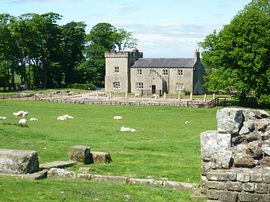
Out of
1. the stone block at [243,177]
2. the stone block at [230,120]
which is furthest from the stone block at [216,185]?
the stone block at [230,120]

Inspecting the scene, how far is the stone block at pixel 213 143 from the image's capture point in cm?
1105

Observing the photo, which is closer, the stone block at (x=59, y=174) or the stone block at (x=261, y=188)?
the stone block at (x=261, y=188)

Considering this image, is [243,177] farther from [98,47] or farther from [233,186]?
[98,47]

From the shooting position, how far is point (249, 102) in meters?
69.8

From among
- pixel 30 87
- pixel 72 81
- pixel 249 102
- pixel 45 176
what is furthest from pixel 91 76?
pixel 45 176

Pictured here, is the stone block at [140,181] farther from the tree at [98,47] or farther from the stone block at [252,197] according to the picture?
the tree at [98,47]

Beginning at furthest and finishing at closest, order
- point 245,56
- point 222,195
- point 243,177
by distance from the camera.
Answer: point 245,56 < point 222,195 < point 243,177

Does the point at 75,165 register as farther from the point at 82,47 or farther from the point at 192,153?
the point at 82,47

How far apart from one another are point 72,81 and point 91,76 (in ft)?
18.9

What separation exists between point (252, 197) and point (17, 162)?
25.9 ft

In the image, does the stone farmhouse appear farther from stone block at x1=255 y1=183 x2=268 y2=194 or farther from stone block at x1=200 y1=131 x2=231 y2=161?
stone block at x1=255 y1=183 x2=268 y2=194

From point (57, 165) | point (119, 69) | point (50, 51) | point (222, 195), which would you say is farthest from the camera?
point (50, 51)

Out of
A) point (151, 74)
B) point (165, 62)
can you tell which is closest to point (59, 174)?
point (151, 74)

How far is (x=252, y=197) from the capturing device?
10.1 m
